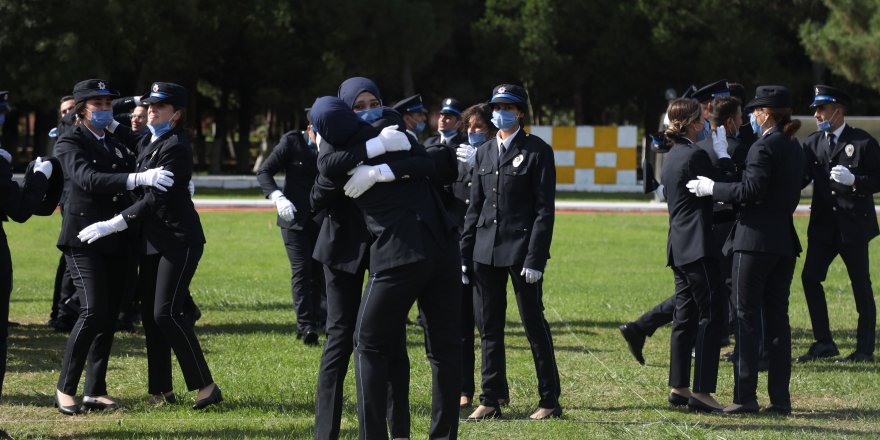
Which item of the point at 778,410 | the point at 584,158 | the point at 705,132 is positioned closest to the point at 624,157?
the point at 584,158

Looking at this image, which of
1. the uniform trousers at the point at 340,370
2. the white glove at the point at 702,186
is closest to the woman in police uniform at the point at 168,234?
the uniform trousers at the point at 340,370

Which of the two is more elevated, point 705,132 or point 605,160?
point 705,132

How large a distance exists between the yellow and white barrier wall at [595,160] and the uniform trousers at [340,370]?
31003mm

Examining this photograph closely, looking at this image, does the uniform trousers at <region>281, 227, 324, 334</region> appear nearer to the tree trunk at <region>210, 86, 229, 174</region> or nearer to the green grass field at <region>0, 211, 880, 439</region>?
the green grass field at <region>0, 211, 880, 439</region>

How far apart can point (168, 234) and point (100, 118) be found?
94 centimetres

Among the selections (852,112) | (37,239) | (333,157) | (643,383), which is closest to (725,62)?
(852,112)

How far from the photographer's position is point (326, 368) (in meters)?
6.43

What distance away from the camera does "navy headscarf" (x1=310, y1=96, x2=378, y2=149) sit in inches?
234

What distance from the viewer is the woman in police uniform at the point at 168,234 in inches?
297

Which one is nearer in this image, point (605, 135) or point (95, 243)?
point (95, 243)

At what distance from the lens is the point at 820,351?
9852mm

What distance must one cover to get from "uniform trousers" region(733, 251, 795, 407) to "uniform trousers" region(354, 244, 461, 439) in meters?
2.37

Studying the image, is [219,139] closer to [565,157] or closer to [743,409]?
[565,157]

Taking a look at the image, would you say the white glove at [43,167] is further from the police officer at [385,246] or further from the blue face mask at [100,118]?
the police officer at [385,246]
